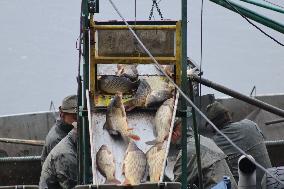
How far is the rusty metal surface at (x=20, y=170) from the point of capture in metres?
8.73

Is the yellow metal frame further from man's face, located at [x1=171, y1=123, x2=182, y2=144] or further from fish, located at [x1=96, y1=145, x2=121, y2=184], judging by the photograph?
fish, located at [x1=96, y1=145, x2=121, y2=184]

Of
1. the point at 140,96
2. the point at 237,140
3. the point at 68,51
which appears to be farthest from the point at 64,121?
the point at 68,51

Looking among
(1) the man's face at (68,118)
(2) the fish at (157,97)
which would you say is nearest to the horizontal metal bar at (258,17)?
(2) the fish at (157,97)

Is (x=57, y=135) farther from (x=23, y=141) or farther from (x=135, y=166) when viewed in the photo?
(x=135, y=166)

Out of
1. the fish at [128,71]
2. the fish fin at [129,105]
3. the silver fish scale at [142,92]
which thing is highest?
the fish at [128,71]

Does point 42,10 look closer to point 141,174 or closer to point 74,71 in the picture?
point 74,71

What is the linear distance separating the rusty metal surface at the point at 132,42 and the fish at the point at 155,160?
3.17 feet

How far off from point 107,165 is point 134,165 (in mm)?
189

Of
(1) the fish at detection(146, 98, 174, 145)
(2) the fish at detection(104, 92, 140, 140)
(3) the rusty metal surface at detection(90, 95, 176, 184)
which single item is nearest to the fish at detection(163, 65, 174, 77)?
(1) the fish at detection(146, 98, 174, 145)

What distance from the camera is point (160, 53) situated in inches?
223

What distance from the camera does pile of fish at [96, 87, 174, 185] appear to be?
4750 millimetres

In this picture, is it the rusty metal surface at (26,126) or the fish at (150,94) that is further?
the rusty metal surface at (26,126)

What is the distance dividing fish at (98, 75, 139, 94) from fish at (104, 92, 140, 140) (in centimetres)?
36

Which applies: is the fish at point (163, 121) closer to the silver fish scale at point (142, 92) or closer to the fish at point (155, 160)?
the fish at point (155, 160)
